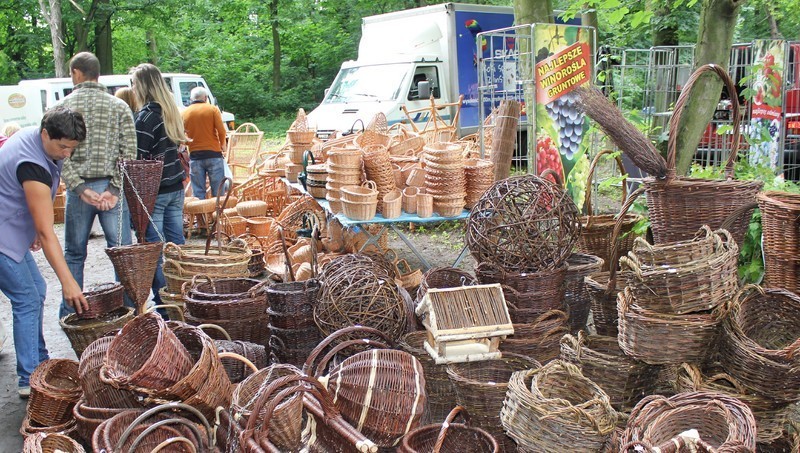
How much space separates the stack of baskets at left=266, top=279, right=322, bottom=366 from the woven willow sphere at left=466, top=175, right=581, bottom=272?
1005 millimetres

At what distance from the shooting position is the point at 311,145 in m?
6.99

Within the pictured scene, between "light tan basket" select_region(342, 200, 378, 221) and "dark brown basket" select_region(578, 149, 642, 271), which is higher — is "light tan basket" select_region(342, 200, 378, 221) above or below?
above

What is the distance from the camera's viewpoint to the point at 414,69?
33.3 ft

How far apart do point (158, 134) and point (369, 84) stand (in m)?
5.65

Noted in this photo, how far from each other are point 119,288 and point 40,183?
1.00 meters

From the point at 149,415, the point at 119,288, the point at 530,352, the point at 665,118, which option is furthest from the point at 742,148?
the point at 149,415

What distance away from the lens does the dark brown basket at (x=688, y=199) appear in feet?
10.2

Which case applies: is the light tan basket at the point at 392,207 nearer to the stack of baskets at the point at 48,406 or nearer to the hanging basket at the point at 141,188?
the hanging basket at the point at 141,188

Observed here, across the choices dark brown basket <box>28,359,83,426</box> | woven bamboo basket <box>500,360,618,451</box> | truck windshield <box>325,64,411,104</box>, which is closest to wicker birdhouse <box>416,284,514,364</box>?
woven bamboo basket <box>500,360,618,451</box>

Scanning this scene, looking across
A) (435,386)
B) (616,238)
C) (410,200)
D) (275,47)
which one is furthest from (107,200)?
(275,47)

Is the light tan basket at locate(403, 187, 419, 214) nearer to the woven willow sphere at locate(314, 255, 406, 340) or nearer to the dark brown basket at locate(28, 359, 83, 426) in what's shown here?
the woven willow sphere at locate(314, 255, 406, 340)

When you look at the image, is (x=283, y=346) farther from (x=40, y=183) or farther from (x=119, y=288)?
(x=40, y=183)

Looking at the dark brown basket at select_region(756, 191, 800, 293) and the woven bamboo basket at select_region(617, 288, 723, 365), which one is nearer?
the woven bamboo basket at select_region(617, 288, 723, 365)

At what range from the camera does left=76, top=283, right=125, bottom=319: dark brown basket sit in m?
4.19
